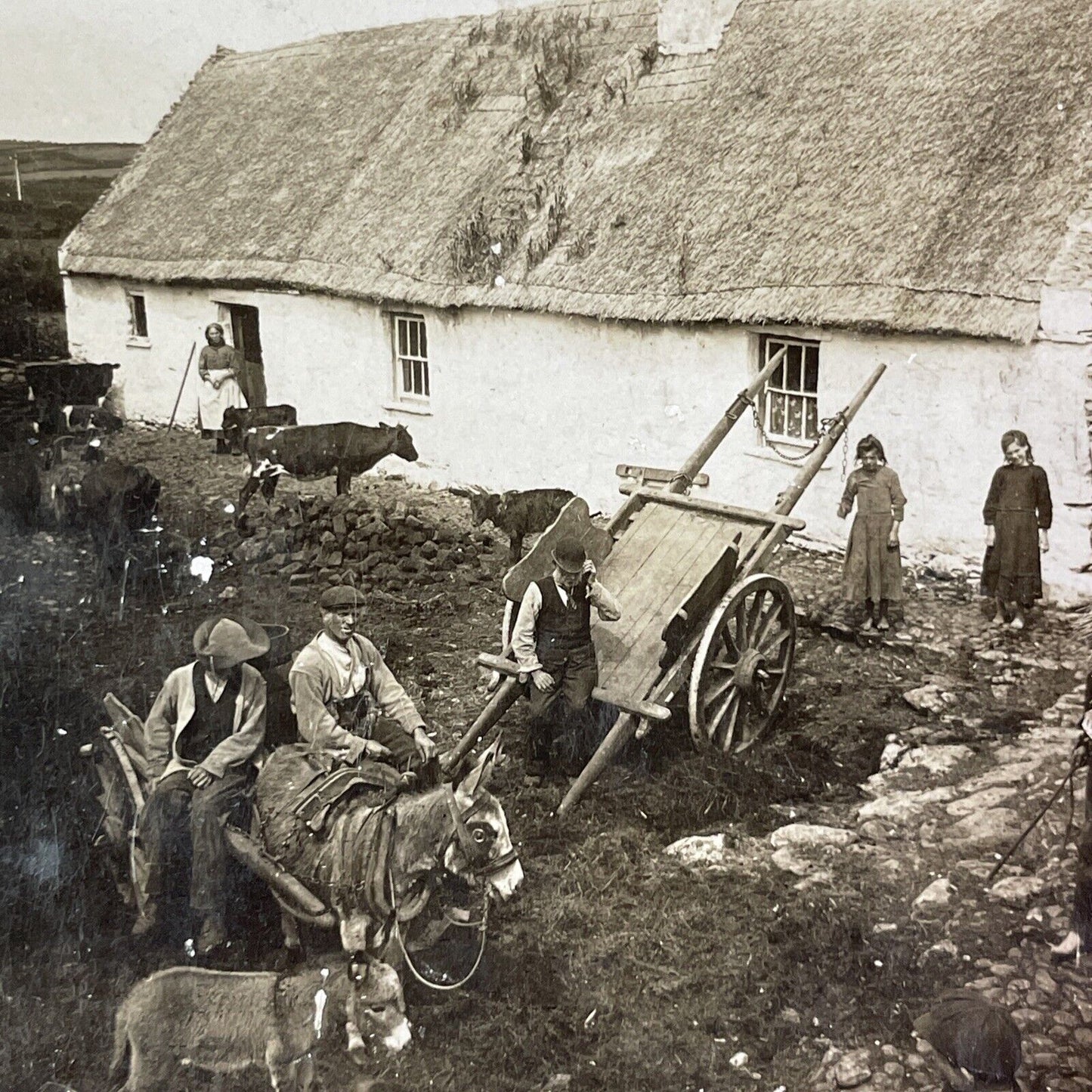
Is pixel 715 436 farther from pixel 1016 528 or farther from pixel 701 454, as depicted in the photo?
pixel 1016 528

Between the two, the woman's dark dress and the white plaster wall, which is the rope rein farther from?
the woman's dark dress

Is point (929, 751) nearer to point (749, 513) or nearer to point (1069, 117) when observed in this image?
point (749, 513)

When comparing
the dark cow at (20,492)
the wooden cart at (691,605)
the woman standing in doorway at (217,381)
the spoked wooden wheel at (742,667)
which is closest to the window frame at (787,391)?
the wooden cart at (691,605)

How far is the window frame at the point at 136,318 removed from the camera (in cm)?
515

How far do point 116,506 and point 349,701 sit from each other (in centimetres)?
173

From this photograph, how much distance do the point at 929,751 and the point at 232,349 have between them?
3.83m

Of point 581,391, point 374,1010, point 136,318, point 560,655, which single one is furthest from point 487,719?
point 136,318

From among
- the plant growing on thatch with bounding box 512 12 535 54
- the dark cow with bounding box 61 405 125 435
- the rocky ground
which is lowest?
the rocky ground

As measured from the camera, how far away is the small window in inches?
203

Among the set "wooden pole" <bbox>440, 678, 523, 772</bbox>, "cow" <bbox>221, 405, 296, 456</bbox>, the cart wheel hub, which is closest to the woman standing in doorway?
"cow" <bbox>221, 405, 296, 456</bbox>

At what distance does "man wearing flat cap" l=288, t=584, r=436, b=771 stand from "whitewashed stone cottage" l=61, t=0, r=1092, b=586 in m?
1.18

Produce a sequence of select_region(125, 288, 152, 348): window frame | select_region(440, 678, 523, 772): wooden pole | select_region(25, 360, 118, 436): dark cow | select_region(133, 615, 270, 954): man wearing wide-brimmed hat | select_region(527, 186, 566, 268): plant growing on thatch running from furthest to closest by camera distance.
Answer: select_region(527, 186, 566, 268): plant growing on thatch, select_region(125, 288, 152, 348): window frame, select_region(25, 360, 118, 436): dark cow, select_region(440, 678, 523, 772): wooden pole, select_region(133, 615, 270, 954): man wearing wide-brimmed hat

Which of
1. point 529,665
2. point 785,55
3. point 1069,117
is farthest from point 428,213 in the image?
point 1069,117

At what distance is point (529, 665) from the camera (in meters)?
4.30
